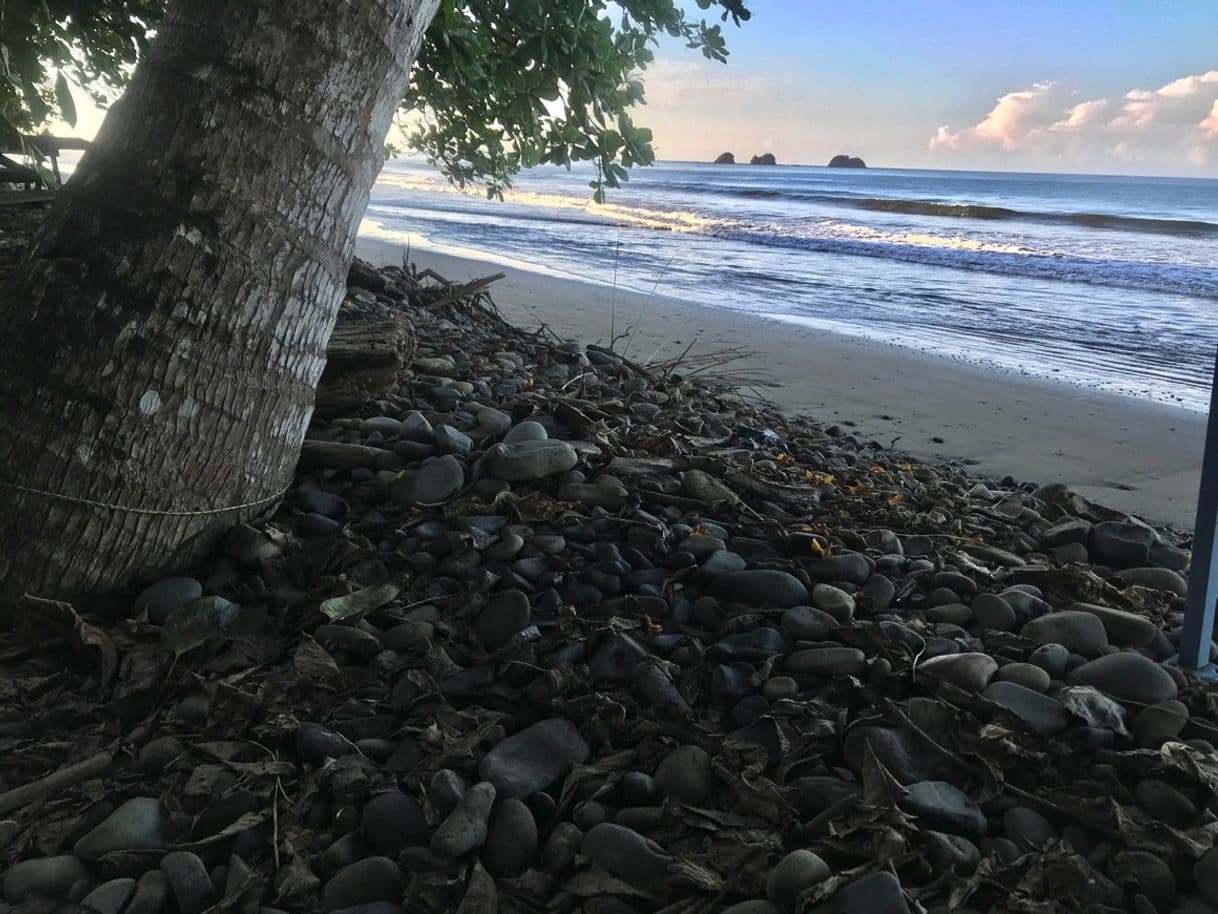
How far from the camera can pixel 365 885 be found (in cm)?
147

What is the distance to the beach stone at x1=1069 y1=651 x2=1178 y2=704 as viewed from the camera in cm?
193

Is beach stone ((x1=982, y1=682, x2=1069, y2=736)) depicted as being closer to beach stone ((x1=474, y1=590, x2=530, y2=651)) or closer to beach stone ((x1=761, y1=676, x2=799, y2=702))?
beach stone ((x1=761, y1=676, x2=799, y2=702))

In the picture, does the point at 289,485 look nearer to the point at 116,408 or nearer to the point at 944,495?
the point at 116,408

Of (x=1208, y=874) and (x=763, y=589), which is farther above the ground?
(x=763, y=589)

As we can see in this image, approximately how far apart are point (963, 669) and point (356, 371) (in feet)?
7.43

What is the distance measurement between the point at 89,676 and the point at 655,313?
7.58 m

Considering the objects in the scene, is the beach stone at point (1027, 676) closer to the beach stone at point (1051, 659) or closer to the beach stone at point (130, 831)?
the beach stone at point (1051, 659)

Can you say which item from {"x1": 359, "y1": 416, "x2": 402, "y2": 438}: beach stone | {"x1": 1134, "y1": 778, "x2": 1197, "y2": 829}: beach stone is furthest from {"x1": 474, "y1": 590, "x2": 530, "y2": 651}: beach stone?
{"x1": 1134, "y1": 778, "x2": 1197, "y2": 829}: beach stone

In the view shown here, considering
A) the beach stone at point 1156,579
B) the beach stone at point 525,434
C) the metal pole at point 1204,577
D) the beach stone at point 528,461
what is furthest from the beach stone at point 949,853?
the beach stone at point 525,434

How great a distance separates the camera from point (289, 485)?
104 inches

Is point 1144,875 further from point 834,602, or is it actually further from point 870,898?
point 834,602

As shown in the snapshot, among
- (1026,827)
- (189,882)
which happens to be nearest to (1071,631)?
(1026,827)

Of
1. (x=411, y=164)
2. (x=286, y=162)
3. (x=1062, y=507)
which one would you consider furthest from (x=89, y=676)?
(x=411, y=164)

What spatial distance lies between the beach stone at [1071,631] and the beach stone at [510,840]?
54.9 inches
